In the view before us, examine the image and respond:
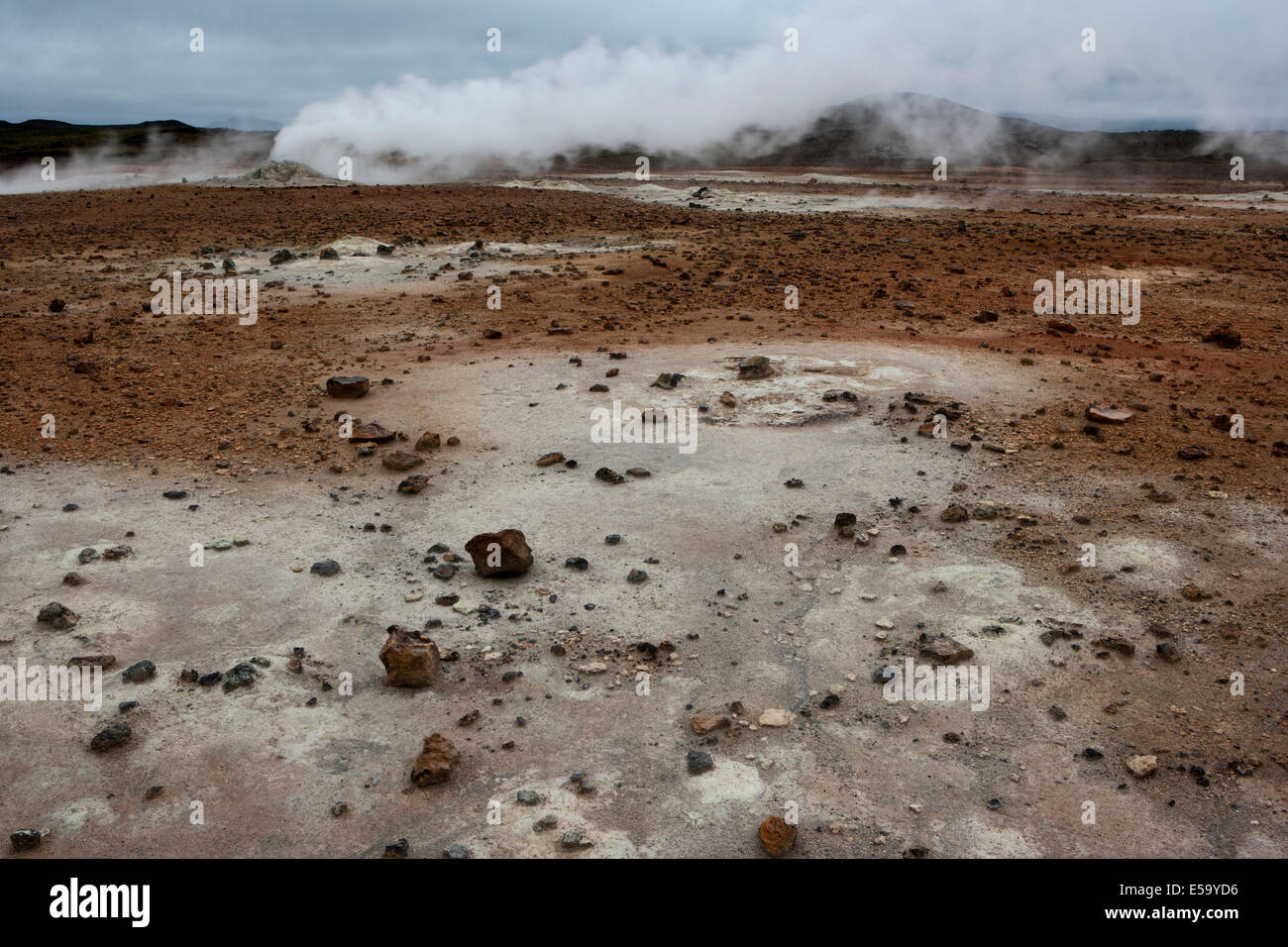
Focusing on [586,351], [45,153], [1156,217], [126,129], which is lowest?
[586,351]

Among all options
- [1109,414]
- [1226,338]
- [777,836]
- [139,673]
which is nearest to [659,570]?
[777,836]

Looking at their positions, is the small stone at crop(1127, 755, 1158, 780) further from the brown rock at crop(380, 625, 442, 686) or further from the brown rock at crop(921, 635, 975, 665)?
the brown rock at crop(380, 625, 442, 686)

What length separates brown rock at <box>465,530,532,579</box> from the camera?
222 inches

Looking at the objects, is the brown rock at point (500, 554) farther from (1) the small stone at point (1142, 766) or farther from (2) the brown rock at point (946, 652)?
(1) the small stone at point (1142, 766)

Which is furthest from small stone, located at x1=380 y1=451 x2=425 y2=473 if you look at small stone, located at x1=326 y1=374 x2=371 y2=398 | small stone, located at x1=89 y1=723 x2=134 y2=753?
small stone, located at x1=89 y1=723 x2=134 y2=753

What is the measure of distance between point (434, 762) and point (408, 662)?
2.41ft

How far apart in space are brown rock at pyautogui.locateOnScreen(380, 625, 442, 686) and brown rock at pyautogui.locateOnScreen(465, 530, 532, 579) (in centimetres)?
100

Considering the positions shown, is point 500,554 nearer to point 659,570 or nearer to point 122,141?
point 659,570

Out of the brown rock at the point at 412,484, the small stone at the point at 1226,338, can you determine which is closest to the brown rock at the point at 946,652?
the brown rock at the point at 412,484

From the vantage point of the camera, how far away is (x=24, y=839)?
11.9ft
